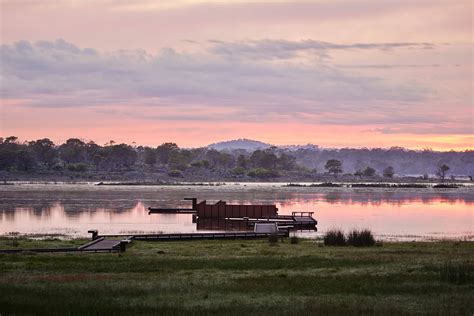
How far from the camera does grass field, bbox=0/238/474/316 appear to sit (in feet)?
71.5

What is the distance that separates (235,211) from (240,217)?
1.00 metres

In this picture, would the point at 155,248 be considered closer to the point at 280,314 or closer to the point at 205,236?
the point at 205,236

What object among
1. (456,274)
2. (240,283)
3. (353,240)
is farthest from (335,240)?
(240,283)

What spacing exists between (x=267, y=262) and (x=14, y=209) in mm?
60996

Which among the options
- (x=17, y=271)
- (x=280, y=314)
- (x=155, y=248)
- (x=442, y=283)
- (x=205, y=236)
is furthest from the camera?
(x=205, y=236)

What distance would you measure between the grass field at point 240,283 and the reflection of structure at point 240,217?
106ft

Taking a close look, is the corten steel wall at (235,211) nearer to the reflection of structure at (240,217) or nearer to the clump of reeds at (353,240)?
the reflection of structure at (240,217)

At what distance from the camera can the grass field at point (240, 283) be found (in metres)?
21.8

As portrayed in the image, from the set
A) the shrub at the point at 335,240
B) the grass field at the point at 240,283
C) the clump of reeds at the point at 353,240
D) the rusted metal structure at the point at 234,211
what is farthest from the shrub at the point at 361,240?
the rusted metal structure at the point at 234,211

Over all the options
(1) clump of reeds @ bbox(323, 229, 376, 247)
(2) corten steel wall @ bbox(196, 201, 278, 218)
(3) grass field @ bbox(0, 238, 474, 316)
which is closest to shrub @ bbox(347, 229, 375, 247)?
(1) clump of reeds @ bbox(323, 229, 376, 247)

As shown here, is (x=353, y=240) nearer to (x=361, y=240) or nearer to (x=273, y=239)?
(x=361, y=240)

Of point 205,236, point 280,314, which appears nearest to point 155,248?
point 205,236

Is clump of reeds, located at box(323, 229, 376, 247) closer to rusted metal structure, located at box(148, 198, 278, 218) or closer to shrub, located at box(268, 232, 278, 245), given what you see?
shrub, located at box(268, 232, 278, 245)

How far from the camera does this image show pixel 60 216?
77.8 meters
